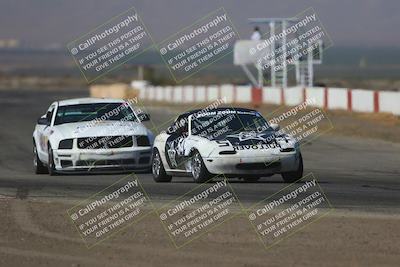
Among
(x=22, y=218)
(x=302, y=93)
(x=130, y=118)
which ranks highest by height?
(x=22, y=218)

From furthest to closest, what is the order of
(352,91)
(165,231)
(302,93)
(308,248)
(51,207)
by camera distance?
(302,93)
(352,91)
(51,207)
(165,231)
(308,248)

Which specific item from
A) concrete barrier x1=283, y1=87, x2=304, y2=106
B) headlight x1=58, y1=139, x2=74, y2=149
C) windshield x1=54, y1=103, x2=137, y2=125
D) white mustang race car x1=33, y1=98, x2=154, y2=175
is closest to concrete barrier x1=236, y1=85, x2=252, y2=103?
concrete barrier x1=283, y1=87, x2=304, y2=106

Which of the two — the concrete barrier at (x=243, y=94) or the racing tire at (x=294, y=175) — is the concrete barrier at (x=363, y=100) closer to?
the concrete barrier at (x=243, y=94)

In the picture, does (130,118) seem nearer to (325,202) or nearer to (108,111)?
(108,111)

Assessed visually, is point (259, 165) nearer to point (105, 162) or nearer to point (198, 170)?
point (198, 170)

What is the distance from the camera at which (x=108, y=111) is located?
2017 cm

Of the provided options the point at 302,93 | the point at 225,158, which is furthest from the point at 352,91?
the point at 225,158

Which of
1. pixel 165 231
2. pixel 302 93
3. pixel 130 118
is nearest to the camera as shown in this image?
pixel 165 231

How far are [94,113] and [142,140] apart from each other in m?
1.30

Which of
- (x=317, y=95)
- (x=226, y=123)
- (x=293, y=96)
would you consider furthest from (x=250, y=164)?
(x=293, y=96)

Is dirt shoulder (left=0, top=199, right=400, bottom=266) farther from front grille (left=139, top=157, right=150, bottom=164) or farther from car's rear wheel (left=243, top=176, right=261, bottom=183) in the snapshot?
front grille (left=139, top=157, right=150, bottom=164)

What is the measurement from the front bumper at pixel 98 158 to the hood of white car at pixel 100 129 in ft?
0.95

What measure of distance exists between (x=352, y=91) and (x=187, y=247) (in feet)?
89.1

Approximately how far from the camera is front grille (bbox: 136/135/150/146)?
19.2 meters
